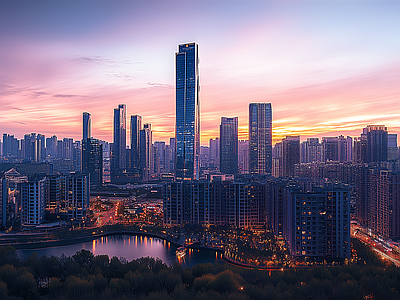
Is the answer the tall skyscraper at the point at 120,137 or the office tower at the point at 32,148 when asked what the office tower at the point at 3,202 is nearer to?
the tall skyscraper at the point at 120,137

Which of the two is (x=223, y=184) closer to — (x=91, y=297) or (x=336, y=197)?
(x=336, y=197)

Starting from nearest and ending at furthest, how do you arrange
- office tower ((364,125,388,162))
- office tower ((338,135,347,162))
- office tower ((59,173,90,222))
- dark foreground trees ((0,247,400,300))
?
dark foreground trees ((0,247,400,300)) → office tower ((59,173,90,222)) → office tower ((364,125,388,162)) → office tower ((338,135,347,162))

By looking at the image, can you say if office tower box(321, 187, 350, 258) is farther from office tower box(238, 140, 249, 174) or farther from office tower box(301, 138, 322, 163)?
office tower box(238, 140, 249, 174)

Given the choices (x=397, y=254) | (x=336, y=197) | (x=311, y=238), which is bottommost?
(x=397, y=254)

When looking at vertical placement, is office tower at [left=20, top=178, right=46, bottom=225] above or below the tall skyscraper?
below

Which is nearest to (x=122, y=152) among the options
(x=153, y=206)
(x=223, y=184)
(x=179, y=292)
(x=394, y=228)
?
(x=153, y=206)

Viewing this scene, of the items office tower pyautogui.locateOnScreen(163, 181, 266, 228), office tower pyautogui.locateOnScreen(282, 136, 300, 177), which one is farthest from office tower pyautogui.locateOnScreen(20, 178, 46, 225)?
office tower pyautogui.locateOnScreen(282, 136, 300, 177)

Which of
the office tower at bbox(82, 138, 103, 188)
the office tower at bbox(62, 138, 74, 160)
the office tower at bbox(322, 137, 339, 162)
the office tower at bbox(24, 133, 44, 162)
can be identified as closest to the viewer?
the office tower at bbox(82, 138, 103, 188)

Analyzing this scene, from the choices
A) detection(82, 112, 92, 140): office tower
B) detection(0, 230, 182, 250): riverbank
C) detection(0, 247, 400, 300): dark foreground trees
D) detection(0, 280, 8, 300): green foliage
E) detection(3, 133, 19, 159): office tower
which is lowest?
detection(0, 230, 182, 250): riverbank
